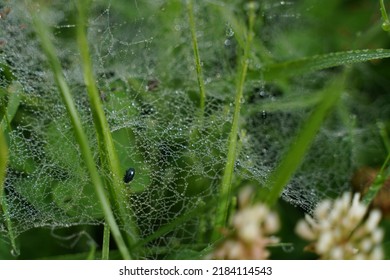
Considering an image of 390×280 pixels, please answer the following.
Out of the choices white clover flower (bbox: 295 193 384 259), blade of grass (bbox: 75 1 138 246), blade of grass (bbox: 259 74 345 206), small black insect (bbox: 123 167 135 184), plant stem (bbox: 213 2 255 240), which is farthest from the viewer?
small black insect (bbox: 123 167 135 184)

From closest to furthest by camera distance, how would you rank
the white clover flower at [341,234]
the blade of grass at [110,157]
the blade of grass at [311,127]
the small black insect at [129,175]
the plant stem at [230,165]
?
the blade of grass at [311,127] < the white clover flower at [341,234] < the blade of grass at [110,157] < the plant stem at [230,165] < the small black insect at [129,175]

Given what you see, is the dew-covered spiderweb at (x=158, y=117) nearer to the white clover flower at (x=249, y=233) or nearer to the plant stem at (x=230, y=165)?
the plant stem at (x=230, y=165)

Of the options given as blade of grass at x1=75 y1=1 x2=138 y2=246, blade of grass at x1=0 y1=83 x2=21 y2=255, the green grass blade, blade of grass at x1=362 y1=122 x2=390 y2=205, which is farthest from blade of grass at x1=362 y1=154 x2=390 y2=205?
blade of grass at x1=0 y1=83 x2=21 y2=255

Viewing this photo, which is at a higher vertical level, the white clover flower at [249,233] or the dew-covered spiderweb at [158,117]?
the dew-covered spiderweb at [158,117]

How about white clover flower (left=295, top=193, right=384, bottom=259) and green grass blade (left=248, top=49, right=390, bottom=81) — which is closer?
white clover flower (left=295, top=193, right=384, bottom=259)

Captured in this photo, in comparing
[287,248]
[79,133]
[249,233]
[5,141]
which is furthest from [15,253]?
[249,233]

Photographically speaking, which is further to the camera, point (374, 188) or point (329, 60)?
point (329, 60)

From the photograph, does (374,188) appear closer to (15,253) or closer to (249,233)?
(249,233)

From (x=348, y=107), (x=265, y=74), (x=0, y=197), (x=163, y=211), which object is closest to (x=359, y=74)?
(x=348, y=107)

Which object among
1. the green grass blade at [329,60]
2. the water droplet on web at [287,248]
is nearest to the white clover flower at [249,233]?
the water droplet on web at [287,248]

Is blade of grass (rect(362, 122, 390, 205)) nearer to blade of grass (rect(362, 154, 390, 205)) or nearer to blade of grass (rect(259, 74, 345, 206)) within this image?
blade of grass (rect(362, 154, 390, 205))
